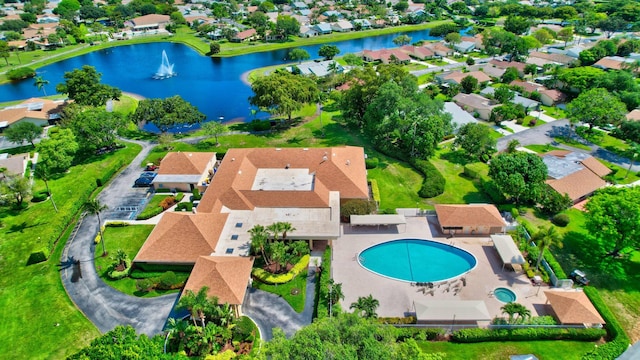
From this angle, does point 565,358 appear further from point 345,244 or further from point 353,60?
point 353,60

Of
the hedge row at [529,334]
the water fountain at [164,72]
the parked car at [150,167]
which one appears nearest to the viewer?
the hedge row at [529,334]

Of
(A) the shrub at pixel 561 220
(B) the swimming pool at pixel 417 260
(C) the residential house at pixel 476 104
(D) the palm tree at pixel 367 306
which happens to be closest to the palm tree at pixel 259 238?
(B) the swimming pool at pixel 417 260

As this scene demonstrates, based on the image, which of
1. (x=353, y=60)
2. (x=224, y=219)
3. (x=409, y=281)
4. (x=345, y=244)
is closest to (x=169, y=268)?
(x=224, y=219)

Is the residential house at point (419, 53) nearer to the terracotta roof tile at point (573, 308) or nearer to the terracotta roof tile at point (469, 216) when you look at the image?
the terracotta roof tile at point (469, 216)

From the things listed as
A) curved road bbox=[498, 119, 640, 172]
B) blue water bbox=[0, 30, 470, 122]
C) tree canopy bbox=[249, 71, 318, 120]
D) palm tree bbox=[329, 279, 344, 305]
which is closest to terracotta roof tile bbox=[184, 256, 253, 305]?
palm tree bbox=[329, 279, 344, 305]

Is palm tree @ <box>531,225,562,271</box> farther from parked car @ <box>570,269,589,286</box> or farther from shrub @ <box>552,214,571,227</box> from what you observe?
shrub @ <box>552,214,571,227</box>
